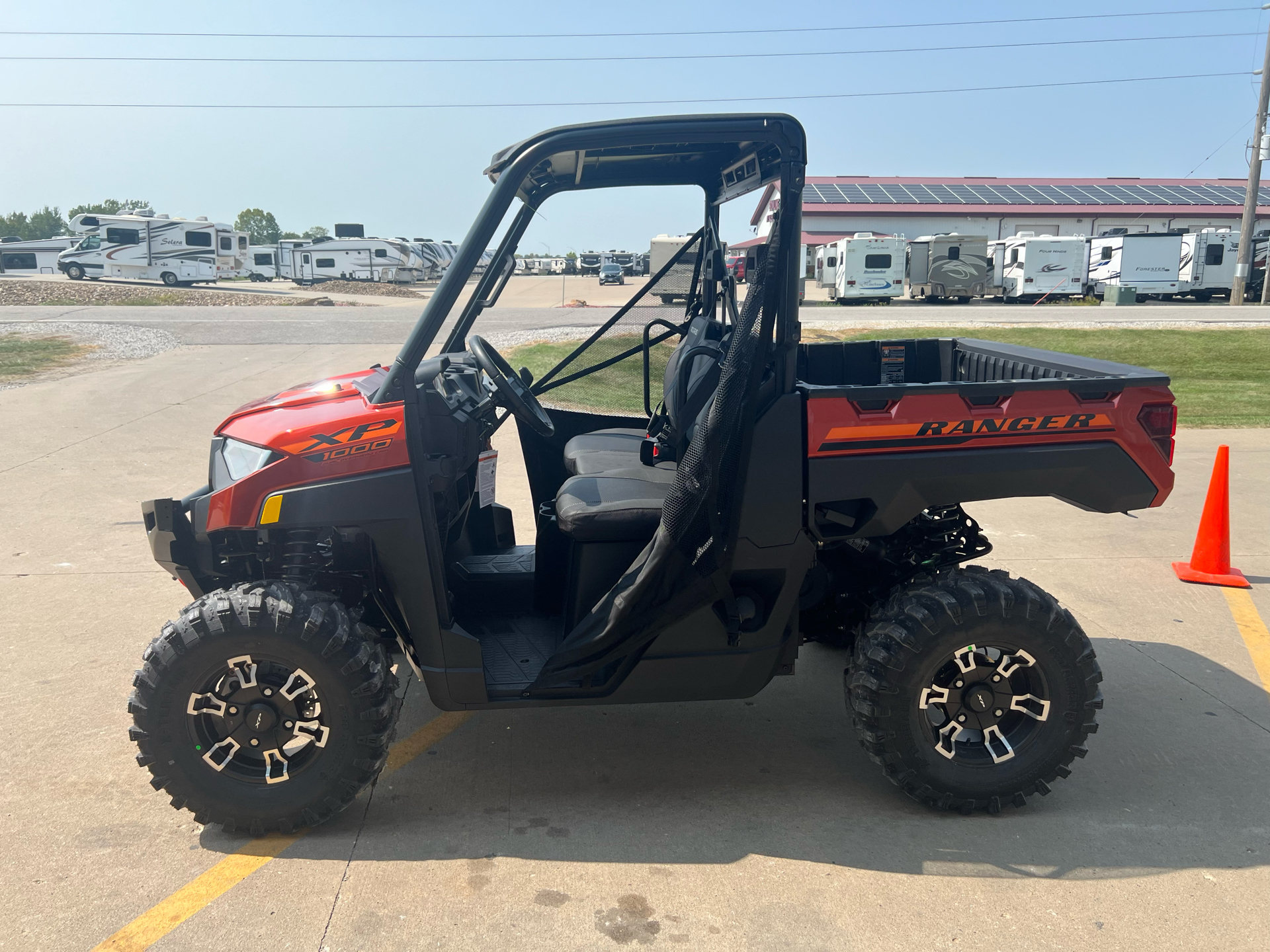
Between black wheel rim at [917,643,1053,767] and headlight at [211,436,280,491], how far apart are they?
226cm

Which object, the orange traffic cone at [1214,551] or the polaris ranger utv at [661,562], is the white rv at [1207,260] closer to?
the orange traffic cone at [1214,551]

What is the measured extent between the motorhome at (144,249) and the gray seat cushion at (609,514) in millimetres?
39038

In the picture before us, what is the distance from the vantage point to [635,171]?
13.0 feet

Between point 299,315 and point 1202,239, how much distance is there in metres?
28.3

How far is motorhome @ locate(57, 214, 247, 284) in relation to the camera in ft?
120

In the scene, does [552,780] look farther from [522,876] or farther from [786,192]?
[786,192]

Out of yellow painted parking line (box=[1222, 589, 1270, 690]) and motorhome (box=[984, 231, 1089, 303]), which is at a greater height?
motorhome (box=[984, 231, 1089, 303])

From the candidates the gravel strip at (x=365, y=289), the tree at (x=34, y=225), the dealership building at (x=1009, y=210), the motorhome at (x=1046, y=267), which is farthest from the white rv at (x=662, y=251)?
the tree at (x=34, y=225)

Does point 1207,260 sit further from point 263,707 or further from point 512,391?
point 263,707

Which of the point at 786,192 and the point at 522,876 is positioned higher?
the point at 786,192

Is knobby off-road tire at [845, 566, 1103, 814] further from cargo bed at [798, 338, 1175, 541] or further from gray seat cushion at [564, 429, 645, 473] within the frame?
gray seat cushion at [564, 429, 645, 473]

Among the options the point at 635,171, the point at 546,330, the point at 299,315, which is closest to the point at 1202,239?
the point at 546,330

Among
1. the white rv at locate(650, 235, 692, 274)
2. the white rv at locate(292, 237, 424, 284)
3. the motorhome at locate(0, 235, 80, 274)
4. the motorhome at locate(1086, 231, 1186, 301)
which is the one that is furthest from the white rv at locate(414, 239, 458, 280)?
the white rv at locate(650, 235, 692, 274)

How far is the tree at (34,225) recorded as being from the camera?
3442 inches
